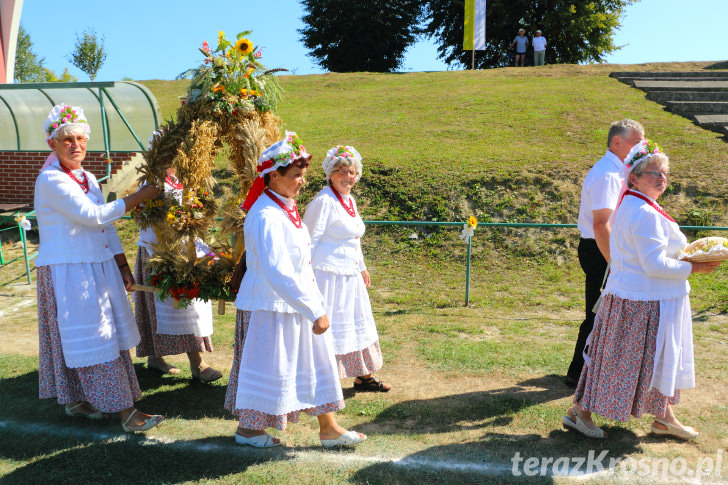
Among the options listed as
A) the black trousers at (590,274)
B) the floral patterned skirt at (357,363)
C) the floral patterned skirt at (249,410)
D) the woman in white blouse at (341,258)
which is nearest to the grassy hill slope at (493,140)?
the black trousers at (590,274)

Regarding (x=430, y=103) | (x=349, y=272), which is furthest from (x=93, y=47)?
(x=349, y=272)

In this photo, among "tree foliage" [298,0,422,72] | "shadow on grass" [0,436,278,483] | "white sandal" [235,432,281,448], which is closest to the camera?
"shadow on grass" [0,436,278,483]

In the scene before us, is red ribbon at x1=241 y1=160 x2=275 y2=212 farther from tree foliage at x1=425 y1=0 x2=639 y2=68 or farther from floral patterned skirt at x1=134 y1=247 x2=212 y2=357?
tree foliage at x1=425 y1=0 x2=639 y2=68

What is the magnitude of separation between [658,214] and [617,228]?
0.27 m

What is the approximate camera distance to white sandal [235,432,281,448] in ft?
13.2

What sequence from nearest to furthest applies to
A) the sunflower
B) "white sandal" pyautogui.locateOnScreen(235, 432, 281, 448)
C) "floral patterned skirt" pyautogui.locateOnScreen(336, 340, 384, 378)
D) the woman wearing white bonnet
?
"white sandal" pyautogui.locateOnScreen(235, 432, 281, 448) → the sunflower → "floral patterned skirt" pyautogui.locateOnScreen(336, 340, 384, 378) → the woman wearing white bonnet

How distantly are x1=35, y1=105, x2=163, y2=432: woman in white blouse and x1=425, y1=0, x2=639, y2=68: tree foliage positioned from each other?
29074mm

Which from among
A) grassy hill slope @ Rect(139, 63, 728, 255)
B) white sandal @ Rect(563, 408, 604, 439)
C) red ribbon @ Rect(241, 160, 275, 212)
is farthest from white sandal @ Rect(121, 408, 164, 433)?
grassy hill slope @ Rect(139, 63, 728, 255)

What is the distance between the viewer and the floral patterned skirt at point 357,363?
4.96 m

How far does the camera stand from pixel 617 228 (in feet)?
13.0

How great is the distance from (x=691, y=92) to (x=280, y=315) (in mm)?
17140

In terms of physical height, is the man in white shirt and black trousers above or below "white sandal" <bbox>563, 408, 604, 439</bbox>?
above

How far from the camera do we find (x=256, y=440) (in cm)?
404

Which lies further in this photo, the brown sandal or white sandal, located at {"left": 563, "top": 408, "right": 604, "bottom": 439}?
the brown sandal
